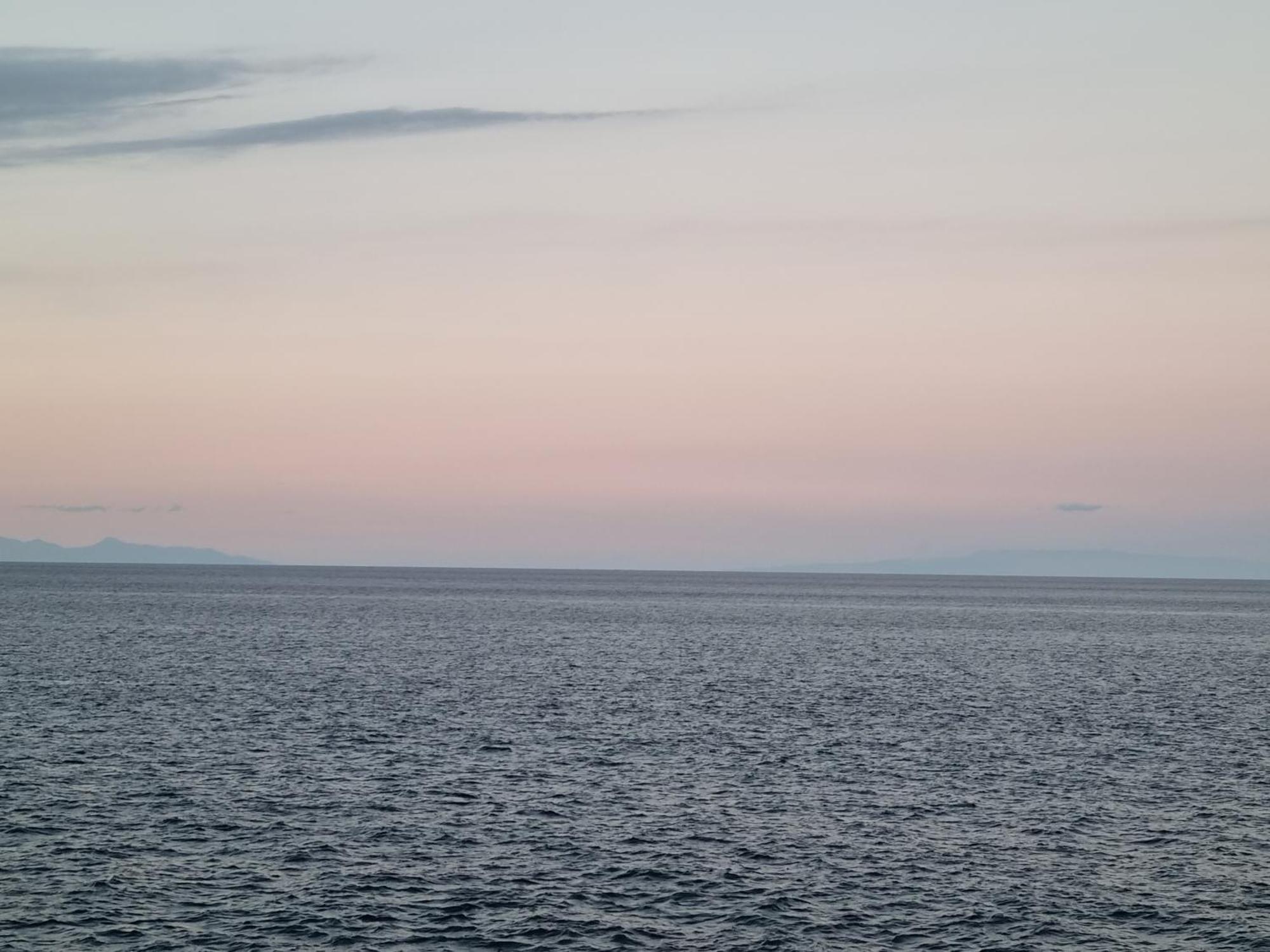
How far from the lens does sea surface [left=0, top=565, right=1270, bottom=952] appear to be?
38.1 metres

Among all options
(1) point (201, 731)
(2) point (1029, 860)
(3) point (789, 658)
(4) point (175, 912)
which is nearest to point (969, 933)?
(2) point (1029, 860)

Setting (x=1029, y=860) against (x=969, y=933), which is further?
(x=1029, y=860)

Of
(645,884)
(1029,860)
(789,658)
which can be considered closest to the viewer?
(645,884)

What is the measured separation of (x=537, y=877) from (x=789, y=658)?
91.4 meters

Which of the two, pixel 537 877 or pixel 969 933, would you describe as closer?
pixel 969 933

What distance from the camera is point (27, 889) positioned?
131 feet

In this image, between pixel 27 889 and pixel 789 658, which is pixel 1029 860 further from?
pixel 789 658

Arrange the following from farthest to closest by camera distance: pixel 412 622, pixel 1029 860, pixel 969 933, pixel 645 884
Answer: pixel 412 622 < pixel 1029 860 < pixel 645 884 < pixel 969 933

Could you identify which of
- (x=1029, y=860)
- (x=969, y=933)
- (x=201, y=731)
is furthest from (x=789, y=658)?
(x=969, y=933)

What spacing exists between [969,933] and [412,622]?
162 meters

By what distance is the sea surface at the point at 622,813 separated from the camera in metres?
38.1

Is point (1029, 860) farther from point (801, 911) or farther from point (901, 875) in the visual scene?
point (801, 911)

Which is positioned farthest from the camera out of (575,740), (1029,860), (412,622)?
(412,622)

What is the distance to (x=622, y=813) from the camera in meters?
51.9
